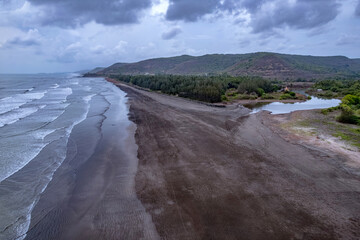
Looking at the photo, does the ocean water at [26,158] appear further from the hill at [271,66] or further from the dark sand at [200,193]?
the hill at [271,66]

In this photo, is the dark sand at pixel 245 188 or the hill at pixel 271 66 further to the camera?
the hill at pixel 271 66

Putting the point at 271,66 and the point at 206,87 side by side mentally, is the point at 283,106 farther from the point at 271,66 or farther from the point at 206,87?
the point at 271,66

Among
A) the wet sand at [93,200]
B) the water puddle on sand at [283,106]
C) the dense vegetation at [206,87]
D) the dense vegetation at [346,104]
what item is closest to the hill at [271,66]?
the dense vegetation at [346,104]

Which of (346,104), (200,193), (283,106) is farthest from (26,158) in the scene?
(346,104)

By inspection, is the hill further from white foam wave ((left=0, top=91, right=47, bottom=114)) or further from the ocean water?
the ocean water

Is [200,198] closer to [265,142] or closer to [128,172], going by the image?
[128,172]

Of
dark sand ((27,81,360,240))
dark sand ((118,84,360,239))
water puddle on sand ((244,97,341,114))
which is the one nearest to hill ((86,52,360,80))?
water puddle on sand ((244,97,341,114))

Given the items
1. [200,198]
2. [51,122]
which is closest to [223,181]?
[200,198]

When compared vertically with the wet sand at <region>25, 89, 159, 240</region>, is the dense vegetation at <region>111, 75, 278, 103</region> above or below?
above
